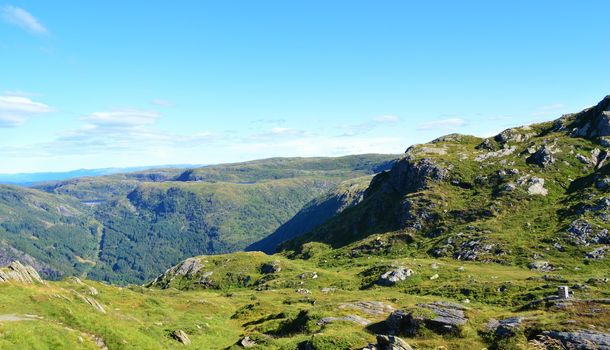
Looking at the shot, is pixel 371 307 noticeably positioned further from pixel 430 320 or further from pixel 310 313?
pixel 430 320

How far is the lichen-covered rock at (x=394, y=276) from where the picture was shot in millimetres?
100688

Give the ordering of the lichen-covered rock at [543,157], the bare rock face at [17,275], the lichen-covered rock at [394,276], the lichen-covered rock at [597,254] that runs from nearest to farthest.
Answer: the bare rock face at [17,275] < the lichen-covered rock at [597,254] < the lichen-covered rock at [394,276] < the lichen-covered rock at [543,157]

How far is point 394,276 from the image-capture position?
102188 millimetres

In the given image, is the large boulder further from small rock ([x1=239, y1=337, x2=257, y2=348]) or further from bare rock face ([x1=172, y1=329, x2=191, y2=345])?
bare rock face ([x1=172, y1=329, x2=191, y2=345])

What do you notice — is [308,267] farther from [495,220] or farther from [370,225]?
[495,220]

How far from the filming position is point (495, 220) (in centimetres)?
12800

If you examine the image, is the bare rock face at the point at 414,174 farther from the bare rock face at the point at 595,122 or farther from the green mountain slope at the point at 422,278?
the bare rock face at the point at 595,122

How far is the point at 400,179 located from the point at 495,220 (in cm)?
5383

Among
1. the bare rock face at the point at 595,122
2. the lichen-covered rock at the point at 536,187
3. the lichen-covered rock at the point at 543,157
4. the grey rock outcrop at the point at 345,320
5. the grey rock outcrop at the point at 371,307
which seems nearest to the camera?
the grey rock outcrop at the point at 345,320

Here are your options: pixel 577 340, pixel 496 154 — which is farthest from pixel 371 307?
pixel 496 154

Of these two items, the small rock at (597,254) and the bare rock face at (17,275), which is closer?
the bare rock face at (17,275)

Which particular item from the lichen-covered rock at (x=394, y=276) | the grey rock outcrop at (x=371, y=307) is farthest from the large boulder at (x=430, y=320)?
the lichen-covered rock at (x=394, y=276)

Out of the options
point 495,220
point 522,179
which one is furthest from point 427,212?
point 522,179

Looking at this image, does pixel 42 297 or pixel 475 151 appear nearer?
pixel 42 297
